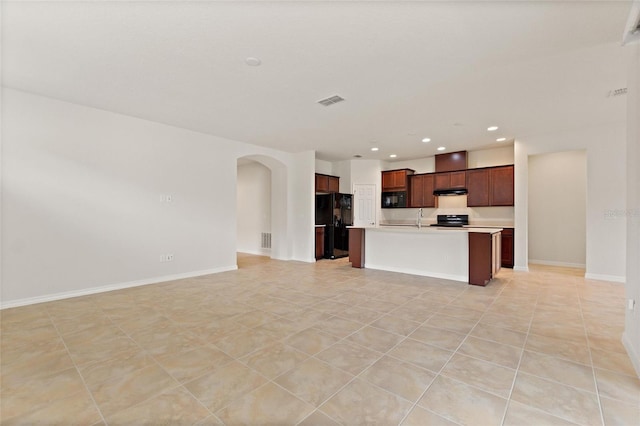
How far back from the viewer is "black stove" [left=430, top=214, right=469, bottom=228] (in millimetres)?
7364

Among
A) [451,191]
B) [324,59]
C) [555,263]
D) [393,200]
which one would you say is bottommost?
[555,263]

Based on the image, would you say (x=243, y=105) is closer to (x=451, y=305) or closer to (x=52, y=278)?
(x=52, y=278)

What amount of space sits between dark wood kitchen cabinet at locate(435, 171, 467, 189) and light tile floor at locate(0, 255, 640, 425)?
12.5 feet

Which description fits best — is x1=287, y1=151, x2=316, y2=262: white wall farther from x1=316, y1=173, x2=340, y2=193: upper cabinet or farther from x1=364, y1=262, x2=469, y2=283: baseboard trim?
x1=364, y1=262, x2=469, y2=283: baseboard trim

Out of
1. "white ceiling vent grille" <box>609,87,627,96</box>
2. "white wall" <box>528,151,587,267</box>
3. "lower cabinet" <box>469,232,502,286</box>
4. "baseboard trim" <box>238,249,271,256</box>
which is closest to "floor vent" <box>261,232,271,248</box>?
"baseboard trim" <box>238,249,271,256</box>

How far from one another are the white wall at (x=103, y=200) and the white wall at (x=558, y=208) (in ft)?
24.3

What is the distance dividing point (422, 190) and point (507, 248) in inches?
103

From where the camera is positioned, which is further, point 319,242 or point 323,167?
point 323,167

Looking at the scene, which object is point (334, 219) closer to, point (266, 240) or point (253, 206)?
point (266, 240)

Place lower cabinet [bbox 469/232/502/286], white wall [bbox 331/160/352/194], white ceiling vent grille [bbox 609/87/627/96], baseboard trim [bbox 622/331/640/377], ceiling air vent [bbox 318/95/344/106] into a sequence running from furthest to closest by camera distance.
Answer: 1. white wall [bbox 331/160/352/194]
2. lower cabinet [bbox 469/232/502/286]
3. ceiling air vent [bbox 318/95/344/106]
4. white ceiling vent grille [bbox 609/87/627/96]
5. baseboard trim [bbox 622/331/640/377]

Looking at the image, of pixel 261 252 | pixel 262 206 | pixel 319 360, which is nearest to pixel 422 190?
pixel 262 206

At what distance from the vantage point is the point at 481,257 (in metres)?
4.66

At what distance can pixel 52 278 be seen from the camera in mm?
3900

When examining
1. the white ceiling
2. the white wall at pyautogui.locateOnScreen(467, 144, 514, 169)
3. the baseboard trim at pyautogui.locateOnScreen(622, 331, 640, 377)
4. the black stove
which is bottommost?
the baseboard trim at pyautogui.locateOnScreen(622, 331, 640, 377)
